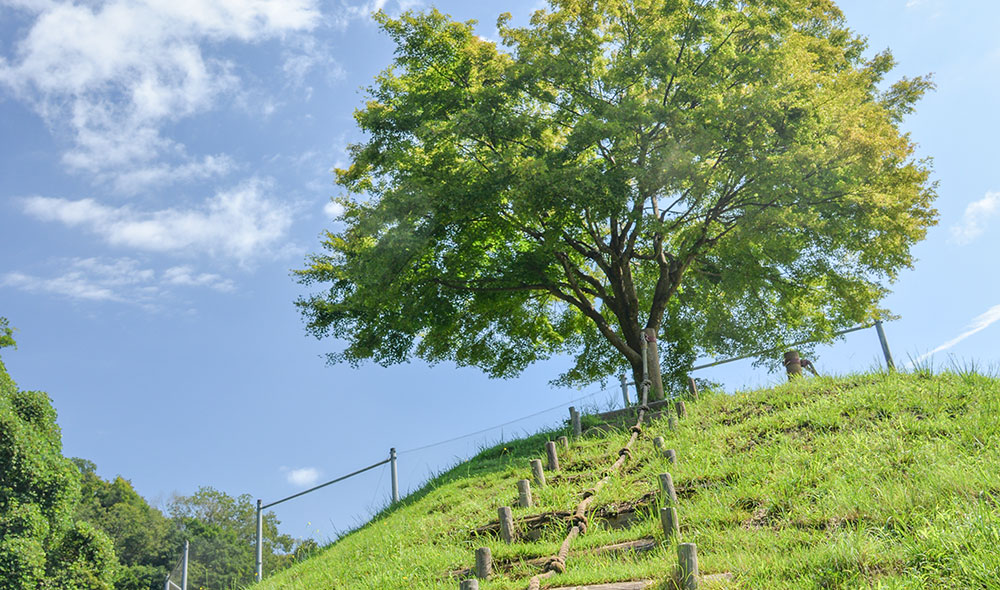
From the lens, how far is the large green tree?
13453 mm

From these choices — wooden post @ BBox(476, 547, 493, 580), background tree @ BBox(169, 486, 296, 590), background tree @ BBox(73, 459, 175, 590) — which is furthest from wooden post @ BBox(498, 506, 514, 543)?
background tree @ BBox(73, 459, 175, 590)

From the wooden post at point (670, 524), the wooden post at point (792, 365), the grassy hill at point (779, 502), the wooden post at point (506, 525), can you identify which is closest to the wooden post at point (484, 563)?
the grassy hill at point (779, 502)

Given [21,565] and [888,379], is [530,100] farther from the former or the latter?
[21,565]

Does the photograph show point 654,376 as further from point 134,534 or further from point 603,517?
point 134,534

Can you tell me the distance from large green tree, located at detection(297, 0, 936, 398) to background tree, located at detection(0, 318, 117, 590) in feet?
28.1

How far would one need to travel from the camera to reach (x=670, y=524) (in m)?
5.46

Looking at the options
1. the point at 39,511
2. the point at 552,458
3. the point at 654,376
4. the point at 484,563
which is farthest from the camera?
the point at 39,511

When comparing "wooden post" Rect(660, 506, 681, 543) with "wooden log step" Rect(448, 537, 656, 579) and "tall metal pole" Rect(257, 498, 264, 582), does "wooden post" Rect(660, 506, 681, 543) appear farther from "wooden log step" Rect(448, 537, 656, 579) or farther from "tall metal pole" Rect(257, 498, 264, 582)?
"tall metal pole" Rect(257, 498, 264, 582)

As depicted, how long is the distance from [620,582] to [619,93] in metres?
12.1

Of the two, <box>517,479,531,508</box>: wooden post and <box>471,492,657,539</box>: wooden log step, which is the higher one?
<box>517,479,531,508</box>: wooden post

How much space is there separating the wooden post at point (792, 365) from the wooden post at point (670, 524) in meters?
6.41

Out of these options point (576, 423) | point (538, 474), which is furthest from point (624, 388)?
point (538, 474)

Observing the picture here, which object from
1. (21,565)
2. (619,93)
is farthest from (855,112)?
(21,565)

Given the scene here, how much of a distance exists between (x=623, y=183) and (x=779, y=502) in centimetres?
869
